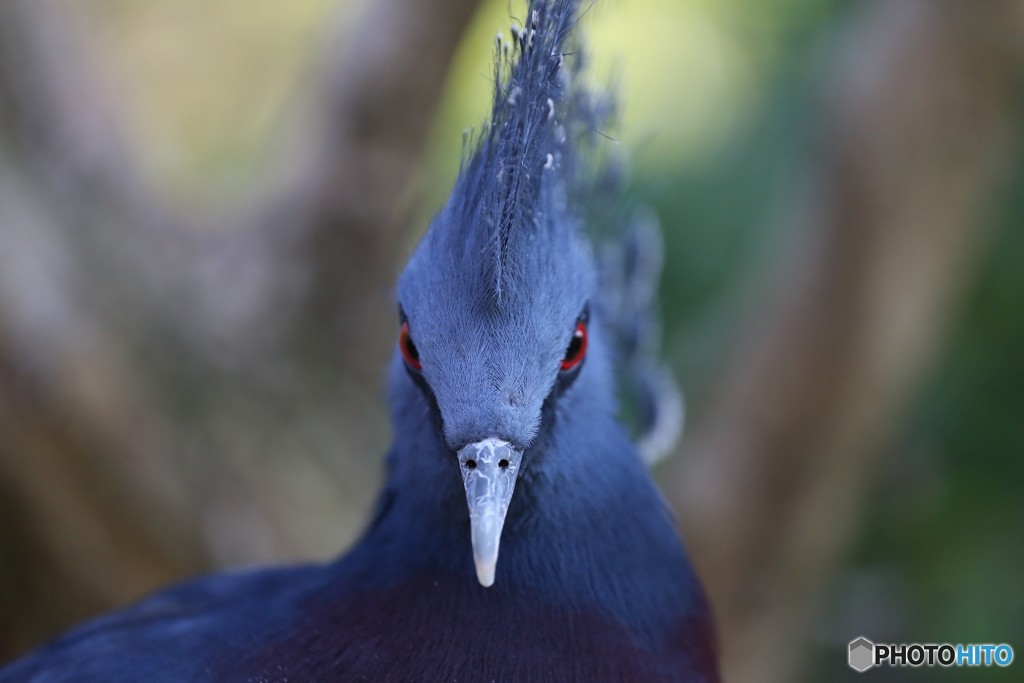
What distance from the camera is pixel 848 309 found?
3.29 meters

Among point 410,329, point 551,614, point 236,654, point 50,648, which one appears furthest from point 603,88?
point 50,648

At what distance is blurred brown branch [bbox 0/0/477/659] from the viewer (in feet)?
9.73

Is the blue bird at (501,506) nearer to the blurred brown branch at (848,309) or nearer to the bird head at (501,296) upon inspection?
the bird head at (501,296)

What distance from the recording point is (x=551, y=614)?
1818mm

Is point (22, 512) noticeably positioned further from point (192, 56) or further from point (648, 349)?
point (192, 56)

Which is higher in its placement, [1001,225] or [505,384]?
[505,384]

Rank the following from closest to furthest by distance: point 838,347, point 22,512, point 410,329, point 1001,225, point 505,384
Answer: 1. point 505,384
2. point 410,329
3. point 22,512
4. point 838,347
5. point 1001,225

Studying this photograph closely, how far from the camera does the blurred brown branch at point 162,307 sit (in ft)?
9.73

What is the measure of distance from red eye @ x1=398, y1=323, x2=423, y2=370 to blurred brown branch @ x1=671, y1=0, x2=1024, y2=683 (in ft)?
6.31

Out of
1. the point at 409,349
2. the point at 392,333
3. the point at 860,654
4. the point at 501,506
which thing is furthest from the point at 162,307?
the point at 860,654

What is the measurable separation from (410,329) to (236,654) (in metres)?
0.65

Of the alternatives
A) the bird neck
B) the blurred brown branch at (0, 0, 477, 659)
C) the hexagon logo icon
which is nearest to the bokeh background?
the blurred brown branch at (0, 0, 477, 659)

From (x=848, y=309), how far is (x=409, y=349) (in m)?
1.96

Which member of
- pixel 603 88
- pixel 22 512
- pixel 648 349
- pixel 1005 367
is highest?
pixel 603 88
